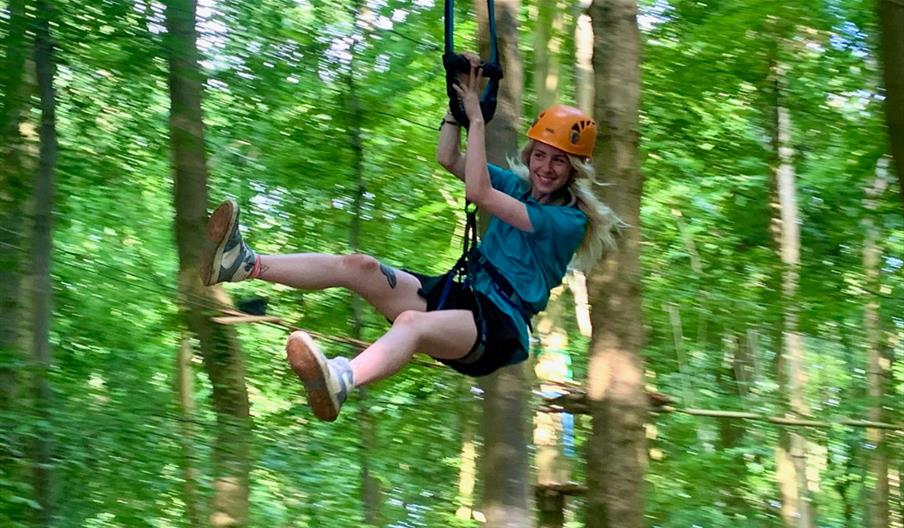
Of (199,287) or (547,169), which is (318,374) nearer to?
(547,169)

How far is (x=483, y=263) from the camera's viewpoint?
9.30 feet

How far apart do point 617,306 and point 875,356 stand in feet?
16.9

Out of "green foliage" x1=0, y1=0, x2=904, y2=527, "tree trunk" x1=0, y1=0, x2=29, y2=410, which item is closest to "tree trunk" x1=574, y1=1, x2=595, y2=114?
"green foliage" x1=0, y1=0, x2=904, y2=527

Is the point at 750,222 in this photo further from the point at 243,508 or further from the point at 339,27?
the point at 243,508

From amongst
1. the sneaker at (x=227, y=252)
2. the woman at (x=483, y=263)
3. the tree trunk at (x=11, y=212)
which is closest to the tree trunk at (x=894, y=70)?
the woman at (x=483, y=263)

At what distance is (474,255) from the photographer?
284 centimetres

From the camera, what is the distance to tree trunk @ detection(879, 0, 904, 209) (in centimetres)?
243

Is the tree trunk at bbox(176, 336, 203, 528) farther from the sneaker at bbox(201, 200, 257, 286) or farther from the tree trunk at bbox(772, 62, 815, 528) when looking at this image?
the tree trunk at bbox(772, 62, 815, 528)

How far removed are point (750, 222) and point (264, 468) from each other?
373cm

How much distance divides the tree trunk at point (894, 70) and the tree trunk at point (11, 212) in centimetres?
300

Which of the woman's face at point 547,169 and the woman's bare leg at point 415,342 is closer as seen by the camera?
the woman's bare leg at point 415,342

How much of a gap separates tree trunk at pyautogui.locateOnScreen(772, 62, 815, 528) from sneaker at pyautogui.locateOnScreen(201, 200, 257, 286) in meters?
4.46

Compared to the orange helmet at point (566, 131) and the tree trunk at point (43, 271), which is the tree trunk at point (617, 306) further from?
the tree trunk at point (43, 271)

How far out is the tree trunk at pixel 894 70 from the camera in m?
2.43
